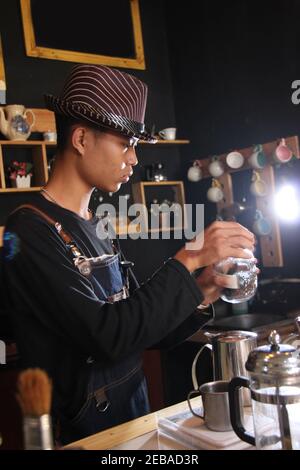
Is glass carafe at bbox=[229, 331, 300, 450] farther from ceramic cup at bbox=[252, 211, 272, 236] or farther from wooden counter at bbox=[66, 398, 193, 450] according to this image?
ceramic cup at bbox=[252, 211, 272, 236]

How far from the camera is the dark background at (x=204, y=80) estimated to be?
10.8 feet

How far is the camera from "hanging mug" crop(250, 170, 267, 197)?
3332mm

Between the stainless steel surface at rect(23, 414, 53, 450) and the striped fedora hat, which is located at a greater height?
the striped fedora hat

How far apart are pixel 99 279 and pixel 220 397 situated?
1.65ft

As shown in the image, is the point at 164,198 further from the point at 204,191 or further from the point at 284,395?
the point at 284,395

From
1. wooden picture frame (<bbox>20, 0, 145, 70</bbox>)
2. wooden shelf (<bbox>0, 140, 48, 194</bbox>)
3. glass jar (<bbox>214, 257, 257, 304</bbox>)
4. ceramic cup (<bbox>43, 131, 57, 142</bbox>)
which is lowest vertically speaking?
glass jar (<bbox>214, 257, 257, 304</bbox>)

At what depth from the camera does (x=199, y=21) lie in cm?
392

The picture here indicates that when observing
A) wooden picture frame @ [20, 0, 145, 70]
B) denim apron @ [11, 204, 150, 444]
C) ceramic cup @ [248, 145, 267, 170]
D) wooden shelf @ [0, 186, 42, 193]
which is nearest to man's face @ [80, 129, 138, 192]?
denim apron @ [11, 204, 150, 444]

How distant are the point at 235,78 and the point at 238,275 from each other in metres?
2.65

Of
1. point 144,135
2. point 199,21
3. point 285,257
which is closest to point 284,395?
point 144,135

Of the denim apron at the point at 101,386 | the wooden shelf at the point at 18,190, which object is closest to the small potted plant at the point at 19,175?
the wooden shelf at the point at 18,190

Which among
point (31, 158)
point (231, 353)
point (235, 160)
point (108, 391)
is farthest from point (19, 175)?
point (231, 353)

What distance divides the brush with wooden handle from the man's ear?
776mm

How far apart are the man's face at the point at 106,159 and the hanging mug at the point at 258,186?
2002 millimetres
